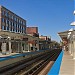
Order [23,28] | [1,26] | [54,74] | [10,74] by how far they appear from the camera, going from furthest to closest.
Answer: [23,28] → [1,26] → [10,74] → [54,74]

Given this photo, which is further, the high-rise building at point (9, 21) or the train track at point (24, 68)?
the high-rise building at point (9, 21)

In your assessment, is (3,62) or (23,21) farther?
(23,21)

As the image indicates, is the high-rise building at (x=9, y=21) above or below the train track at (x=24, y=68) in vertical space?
above

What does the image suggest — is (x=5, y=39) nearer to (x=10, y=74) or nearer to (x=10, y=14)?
(x=10, y=74)

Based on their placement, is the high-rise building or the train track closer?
the train track

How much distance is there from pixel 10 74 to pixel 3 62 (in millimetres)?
8076

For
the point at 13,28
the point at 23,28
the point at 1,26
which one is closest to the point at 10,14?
the point at 13,28

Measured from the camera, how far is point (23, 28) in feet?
470

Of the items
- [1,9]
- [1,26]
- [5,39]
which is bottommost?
[5,39]

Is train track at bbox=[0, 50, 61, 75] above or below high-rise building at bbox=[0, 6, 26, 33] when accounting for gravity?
below

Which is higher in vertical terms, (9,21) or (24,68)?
(9,21)

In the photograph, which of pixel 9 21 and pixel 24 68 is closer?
pixel 24 68

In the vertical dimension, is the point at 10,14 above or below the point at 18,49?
above

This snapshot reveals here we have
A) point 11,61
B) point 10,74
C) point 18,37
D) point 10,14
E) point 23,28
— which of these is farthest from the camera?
point 23,28
